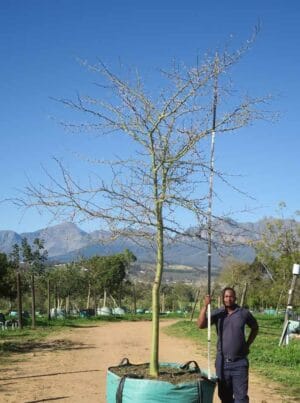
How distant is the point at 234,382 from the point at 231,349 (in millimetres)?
342

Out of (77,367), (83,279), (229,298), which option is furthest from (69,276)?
(229,298)

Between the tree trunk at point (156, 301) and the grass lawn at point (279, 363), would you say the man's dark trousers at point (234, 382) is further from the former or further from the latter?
the grass lawn at point (279, 363)

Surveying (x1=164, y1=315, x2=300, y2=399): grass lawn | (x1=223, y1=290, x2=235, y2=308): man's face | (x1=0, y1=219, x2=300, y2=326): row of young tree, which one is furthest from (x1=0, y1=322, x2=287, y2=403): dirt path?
(x1=0, y1=219, x2=300, y2=326): row of young tree

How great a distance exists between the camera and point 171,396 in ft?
17.0

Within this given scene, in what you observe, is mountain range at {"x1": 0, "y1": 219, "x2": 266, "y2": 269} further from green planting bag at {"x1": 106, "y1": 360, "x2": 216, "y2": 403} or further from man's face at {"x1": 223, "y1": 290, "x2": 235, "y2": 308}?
green planting bag at {"x1": 106, "y1": 360, "x2": 216, "y2": 403}

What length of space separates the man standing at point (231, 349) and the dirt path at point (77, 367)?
8.09ft

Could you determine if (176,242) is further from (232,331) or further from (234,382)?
(234,382)

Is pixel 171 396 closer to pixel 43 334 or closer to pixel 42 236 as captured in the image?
pixel 42 236

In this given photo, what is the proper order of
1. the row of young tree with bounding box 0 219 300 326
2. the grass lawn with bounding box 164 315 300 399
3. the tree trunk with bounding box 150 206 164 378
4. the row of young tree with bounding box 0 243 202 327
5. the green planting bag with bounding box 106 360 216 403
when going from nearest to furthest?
the green planting bag with bounding box 106 360 216 403
the tree trunk with bounding box 150 206 164 378
the grass lawn with bounding box 164 315 300 399
the row of young tree with bounding box 0 219 300 326
the row of young tree with bounding box 0 243 202 327

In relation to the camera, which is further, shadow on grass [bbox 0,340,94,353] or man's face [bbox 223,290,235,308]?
shadow on grass [bbox 0,340,94,353]

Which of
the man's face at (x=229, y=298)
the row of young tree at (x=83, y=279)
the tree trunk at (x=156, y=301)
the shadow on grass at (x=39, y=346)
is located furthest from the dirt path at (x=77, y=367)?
the row of young tree at (x=83, y=279)

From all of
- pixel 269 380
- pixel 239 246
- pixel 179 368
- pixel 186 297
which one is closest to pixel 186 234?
pixel 239 246

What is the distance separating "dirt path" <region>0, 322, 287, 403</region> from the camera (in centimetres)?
823

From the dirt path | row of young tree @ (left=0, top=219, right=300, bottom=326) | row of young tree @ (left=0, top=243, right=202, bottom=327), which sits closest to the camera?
the dirt path
